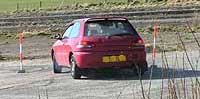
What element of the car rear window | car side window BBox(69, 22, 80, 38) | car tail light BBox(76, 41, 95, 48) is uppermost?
the car rear window

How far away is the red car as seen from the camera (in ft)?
54.7

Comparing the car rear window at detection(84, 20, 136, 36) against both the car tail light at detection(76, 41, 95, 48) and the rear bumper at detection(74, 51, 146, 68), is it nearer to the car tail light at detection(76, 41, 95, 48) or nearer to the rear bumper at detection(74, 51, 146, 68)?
the car tail light at detection(76, 41, 95, 48)

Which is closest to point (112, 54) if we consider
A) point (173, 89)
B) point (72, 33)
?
point (72, 33)

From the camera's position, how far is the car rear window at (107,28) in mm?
17031

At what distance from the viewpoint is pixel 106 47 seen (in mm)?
16703

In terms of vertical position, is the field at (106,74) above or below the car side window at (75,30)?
below

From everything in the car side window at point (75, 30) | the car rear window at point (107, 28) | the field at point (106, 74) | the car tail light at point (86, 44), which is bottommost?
the field at point (106, 74)

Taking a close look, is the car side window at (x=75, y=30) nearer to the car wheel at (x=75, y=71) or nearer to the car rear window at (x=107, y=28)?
the car rear window at (x=107, y=28)

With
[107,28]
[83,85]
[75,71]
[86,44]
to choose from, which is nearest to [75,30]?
[107,28]

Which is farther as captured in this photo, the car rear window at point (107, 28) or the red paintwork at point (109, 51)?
the car rear window at point (107, 28)

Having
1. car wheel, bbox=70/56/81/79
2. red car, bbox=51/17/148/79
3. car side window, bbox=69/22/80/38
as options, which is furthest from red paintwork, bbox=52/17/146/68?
car side window, bbox=69/22/80/38

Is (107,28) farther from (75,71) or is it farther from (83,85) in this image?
(83,85)

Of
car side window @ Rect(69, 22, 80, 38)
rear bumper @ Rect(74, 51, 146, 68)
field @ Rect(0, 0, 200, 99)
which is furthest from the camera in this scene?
car side window @ Rect(69, 22, 80, 38)

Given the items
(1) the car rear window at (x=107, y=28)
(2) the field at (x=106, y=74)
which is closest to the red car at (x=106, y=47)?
(1) the car rear window at (x=107, y=28)
